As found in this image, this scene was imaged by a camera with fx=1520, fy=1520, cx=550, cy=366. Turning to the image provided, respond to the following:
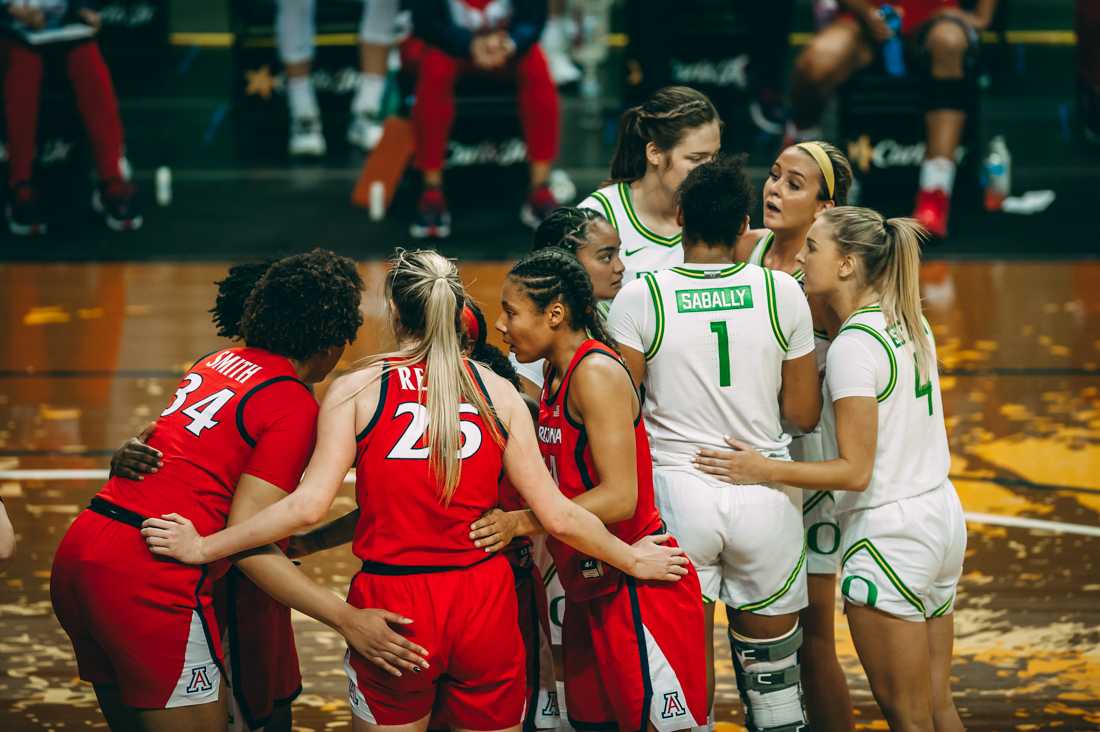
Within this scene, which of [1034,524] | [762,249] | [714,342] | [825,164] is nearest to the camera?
[714,342]

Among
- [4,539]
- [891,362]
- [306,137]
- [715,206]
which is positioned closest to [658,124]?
[715,206]

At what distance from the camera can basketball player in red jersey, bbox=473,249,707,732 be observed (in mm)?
3301

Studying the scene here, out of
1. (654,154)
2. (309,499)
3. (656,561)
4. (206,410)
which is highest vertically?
(654,154)

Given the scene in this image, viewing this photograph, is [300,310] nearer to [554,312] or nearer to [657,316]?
[554,312]

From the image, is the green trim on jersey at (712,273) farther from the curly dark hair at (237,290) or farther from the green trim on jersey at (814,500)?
the curly dark hair at (237,290)

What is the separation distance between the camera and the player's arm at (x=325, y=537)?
3.58m

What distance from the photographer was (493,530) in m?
3.22

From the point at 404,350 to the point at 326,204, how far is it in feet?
24.2

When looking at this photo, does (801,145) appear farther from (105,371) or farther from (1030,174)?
(1030,174)

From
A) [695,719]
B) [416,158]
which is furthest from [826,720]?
[416,158]

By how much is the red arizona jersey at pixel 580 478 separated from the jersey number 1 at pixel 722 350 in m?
0.24

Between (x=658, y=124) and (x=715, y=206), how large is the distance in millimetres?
781

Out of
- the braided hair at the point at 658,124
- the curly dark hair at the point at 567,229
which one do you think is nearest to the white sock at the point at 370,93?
the braided hair at the point at 658,124

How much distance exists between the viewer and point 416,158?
9766 millimetres
